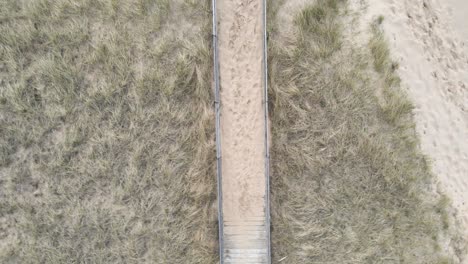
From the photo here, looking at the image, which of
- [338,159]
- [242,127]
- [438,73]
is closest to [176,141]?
[242,127]

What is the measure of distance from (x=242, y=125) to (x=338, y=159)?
56.5 inches

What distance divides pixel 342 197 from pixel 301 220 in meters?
0.66

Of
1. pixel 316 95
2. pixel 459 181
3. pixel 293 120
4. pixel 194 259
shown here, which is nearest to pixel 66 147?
pixel 194 259

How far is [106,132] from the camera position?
18.0ft

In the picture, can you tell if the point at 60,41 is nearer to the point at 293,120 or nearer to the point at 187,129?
the point at 187,129

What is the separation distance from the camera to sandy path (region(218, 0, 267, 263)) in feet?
18.1

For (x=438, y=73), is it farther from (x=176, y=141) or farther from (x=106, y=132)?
(x=106, y=132)

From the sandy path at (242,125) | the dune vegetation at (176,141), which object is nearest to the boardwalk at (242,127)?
the sandy path at (242,125)

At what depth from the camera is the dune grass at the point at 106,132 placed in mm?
5426

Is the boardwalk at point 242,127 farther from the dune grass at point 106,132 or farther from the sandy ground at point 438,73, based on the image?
the sandy ground at point 438,73

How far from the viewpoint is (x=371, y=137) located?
5578 mm

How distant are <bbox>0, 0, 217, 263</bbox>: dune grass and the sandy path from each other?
0.74ft

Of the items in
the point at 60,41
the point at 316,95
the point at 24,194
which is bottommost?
the point at 24,194

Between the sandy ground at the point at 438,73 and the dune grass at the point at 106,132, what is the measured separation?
9.11ft
